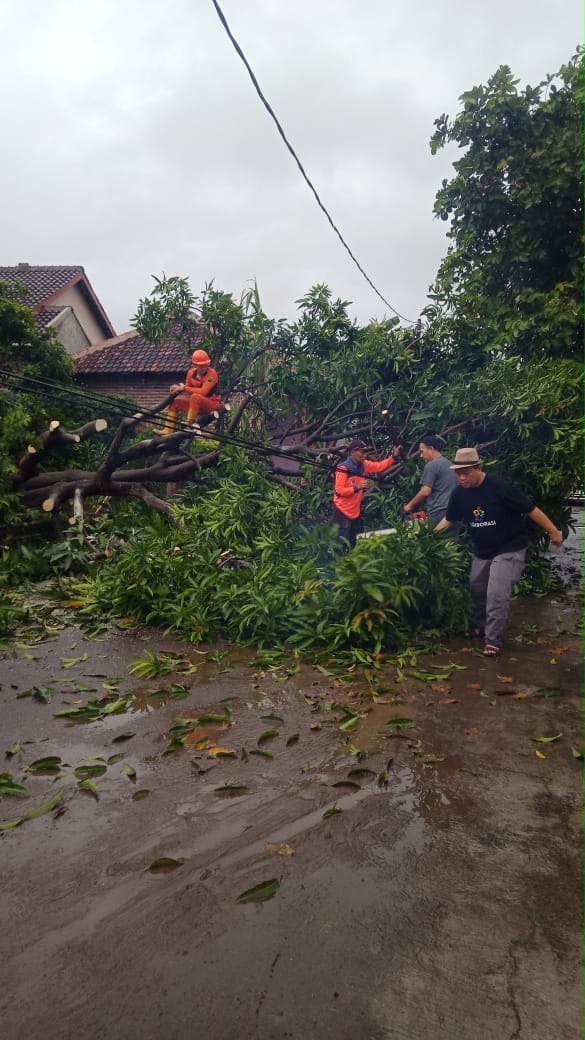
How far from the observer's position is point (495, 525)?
5.30 metres

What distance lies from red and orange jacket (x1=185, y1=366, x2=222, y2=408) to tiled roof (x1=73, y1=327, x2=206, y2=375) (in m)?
9.11

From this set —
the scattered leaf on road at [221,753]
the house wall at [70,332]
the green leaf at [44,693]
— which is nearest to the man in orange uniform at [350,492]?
the green leaf at [44,693]

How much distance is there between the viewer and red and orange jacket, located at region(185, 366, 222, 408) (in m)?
8.60

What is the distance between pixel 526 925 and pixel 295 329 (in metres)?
7.53

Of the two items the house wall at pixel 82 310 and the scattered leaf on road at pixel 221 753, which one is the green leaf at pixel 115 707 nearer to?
the scattered leaf on road at pixel 221 753

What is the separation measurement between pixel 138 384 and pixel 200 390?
34.5 feet

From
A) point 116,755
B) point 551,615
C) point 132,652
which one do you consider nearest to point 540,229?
point 551,615

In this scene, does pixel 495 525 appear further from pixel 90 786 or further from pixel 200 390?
pixel 200 390

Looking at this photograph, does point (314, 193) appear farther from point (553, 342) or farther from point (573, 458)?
point (573, 458)

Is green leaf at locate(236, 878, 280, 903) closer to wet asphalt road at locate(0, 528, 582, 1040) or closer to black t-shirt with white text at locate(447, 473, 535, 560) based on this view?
wet asphalt road at locate(0, 528, 582, 1040)

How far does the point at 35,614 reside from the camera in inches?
252

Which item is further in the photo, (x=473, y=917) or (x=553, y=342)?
(x=553, y=342)

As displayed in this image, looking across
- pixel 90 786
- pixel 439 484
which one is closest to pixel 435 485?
pixel 439 484

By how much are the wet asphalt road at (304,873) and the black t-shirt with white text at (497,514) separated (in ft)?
4.49
